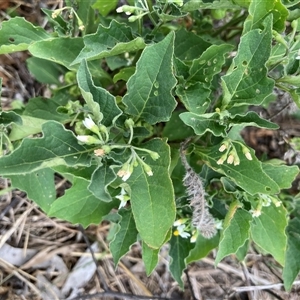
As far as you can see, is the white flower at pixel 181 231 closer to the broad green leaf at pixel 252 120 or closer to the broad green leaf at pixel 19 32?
the broad green leaf at pixel 252 120

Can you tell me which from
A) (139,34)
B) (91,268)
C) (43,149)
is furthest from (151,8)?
(91,268)

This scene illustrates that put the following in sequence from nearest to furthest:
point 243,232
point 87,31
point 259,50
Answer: point 259,50, point 243,232, point 87,31

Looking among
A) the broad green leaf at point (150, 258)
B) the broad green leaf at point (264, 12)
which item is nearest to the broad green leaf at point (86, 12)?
the broad green leaf at point (264, 12)

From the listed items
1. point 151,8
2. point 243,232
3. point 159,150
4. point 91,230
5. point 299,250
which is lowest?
point 91,230

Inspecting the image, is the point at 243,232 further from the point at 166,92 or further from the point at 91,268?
the point at 91,268

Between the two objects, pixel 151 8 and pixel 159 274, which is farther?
pixel 159 274

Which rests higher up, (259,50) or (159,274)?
(259,50)
